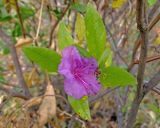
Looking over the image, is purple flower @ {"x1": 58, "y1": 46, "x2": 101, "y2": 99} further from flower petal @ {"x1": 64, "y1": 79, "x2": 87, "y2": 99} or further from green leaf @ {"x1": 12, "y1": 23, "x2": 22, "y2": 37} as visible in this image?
green leaf @ {"x1": 12, "y1": 23, "x2": 22, "y2": 37}

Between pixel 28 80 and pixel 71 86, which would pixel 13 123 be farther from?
pixel 28 80

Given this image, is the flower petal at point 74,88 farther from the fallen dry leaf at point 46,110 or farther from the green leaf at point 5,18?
the green leaf at point 5,18

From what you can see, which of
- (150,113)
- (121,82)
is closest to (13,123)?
(121,82)

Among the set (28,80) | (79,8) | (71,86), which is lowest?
(28,80)

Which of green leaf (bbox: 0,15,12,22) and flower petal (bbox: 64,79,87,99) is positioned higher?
green leaf (bbox: 0,15,12,22)

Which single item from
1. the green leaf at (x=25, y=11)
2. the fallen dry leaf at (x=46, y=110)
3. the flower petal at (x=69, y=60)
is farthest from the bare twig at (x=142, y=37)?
the green leaf at (x=25, y=11)

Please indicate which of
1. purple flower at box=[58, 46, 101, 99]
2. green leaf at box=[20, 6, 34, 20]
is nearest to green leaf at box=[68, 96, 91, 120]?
purple flower at box=[58, 46, 101, 99]
